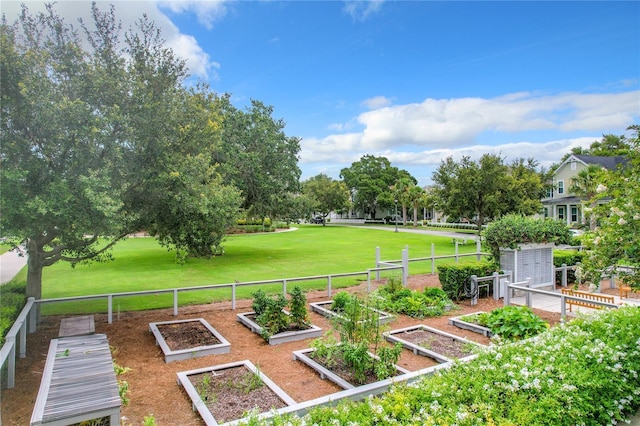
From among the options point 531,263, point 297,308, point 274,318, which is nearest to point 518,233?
point 531,263

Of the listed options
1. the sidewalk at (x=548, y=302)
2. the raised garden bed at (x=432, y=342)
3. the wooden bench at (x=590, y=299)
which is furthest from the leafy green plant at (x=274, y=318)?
the sidewalk at (x=548, y=302)

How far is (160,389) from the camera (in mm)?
5371

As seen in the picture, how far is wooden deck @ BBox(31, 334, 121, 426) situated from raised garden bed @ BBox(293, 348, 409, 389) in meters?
2.86

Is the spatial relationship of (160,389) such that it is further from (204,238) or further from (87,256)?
(87,256)

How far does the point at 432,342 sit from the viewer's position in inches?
285

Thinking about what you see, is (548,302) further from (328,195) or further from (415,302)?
(328,195)

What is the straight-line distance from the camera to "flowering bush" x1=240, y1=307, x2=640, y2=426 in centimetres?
323

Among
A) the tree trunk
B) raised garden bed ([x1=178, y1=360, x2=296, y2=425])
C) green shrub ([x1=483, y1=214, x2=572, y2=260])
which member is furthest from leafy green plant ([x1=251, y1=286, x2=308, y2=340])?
green shrub ([x1=483, y1=214, x2=572, y2=260])

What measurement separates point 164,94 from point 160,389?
17.7 ft

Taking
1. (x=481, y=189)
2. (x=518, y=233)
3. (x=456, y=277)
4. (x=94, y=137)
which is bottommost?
(x=456, y=277)

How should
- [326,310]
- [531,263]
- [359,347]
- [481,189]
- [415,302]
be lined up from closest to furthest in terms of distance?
[359,347] < [326,310] < [415,302] < [531,263] < [481,189]

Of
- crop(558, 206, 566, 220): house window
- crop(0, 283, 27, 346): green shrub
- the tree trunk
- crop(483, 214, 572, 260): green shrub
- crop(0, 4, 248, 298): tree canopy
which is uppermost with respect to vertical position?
crop(0, 4, 248, 298): tree canopy

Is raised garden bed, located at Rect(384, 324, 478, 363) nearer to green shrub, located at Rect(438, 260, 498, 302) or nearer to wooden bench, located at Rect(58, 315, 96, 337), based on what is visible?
green shrub, located at Rect(438, 260, 498, 302)

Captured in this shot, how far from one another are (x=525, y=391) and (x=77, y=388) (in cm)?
451
